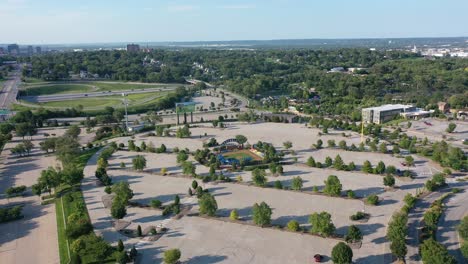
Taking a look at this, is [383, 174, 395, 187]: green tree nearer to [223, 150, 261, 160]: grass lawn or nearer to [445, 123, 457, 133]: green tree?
[223, 150, 261, 160]: grass lawn

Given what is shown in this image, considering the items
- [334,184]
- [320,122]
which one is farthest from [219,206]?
[320,122]

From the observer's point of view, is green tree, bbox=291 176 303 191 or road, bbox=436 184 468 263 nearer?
road, bbox=436 184 468 263

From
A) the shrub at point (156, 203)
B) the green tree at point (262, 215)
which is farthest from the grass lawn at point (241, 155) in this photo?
the green tree at point (262, 215)

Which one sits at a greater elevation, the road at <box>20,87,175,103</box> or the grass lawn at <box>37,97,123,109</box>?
the road at <box>20,87,175,103</box>

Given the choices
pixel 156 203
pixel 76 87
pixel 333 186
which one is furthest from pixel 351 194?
pixel 76 87

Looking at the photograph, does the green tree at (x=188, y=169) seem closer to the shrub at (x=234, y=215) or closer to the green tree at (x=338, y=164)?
the shrub at (x=234, y=215)

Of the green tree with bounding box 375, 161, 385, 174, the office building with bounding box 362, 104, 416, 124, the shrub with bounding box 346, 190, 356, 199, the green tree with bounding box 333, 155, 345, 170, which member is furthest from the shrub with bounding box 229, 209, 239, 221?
the office building with bounding box 362, 104, 416, 124

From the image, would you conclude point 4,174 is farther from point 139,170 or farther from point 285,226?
point 285,226
